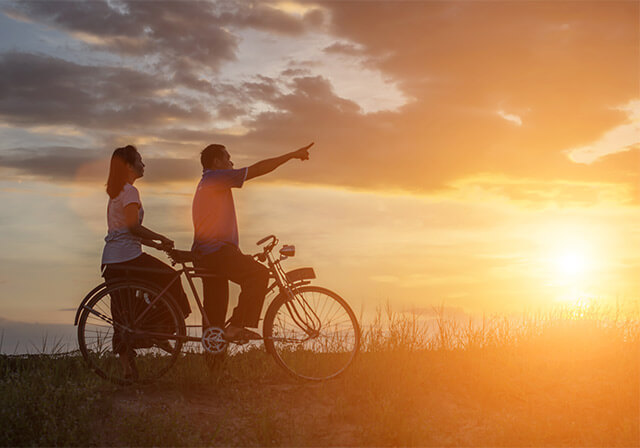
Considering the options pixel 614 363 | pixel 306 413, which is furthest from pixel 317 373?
pixel 614 363

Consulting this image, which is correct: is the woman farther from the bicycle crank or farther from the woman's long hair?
the bicycle crank

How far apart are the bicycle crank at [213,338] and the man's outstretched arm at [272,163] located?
6.34 feet

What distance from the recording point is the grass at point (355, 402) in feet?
22.5

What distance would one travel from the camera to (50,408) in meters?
7.03

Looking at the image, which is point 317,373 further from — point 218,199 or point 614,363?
point 614,363

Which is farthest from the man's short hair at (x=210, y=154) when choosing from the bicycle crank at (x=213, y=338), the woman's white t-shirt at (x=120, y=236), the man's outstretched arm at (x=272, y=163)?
the bicycle crank at (x=213, y=338)

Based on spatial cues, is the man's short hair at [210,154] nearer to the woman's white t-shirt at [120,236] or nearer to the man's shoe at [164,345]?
the woman's white t-shirt at [120,236]

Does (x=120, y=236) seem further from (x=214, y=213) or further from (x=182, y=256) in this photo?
(x=214, y=213)

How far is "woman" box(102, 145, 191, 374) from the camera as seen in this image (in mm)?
7734

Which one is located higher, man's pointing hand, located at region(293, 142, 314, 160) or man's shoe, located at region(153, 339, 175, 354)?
man's pointing hand, located at region(293, 142, 314, 160)

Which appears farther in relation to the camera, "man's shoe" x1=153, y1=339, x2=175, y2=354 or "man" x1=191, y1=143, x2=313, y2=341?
"man's shoe" x1=153, y1=339, x2=175, y2=354

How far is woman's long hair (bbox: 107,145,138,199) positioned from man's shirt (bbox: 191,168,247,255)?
0.86 meters

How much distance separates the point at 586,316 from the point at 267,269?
Result: 303 inches

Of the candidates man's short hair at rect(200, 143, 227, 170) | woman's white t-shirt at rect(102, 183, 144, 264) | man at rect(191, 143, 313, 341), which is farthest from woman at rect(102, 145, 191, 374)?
man's short hair at rect(200, 143, 227, 170)
